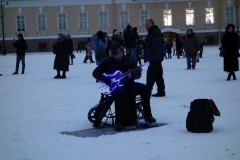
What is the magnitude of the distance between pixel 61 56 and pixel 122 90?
1071 centimetres

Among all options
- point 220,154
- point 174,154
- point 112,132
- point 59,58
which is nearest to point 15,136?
point 112,132

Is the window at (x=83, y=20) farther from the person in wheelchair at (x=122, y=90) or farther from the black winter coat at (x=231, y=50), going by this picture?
the person in wheelchair at (x=122, y=90)

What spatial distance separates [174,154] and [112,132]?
1.73 meters

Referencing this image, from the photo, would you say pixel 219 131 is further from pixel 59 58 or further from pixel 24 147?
pixel 59 58

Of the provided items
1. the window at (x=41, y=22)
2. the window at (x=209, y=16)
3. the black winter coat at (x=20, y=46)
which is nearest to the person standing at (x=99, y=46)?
the black winter coat at (x=20, y=46)

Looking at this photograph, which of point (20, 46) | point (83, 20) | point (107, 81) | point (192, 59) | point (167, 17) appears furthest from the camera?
point (83, 20)

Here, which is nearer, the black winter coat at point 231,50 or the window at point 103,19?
the black winter coat at point 231,50

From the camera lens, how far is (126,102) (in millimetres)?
7820

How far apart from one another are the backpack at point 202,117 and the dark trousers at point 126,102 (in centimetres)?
81

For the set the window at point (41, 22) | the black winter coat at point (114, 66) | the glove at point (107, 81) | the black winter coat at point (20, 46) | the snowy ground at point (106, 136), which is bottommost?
the snowy ground at point (106, 136)

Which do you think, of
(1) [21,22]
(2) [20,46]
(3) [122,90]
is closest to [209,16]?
(1) [21,22]

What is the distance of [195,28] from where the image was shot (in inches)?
2173

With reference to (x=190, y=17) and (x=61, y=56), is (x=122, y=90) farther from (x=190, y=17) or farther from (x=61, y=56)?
(x=190, y=17)

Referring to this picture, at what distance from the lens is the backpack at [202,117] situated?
287 inches
